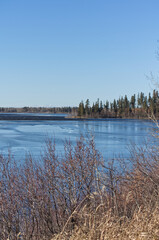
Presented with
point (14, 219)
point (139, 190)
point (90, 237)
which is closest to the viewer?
point (90, 237)

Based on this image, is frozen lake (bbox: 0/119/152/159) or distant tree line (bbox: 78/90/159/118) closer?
frozen lake (bbox: 0/119/152/159)

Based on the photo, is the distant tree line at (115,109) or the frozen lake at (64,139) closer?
the frozen lake at (64,139)

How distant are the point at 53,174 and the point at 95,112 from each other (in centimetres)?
10284

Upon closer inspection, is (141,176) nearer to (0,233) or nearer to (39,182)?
(39,182)

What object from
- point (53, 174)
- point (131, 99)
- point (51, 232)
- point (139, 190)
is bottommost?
point (51, 232)

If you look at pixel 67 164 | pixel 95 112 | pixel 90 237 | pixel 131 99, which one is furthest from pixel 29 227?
pixel 131 99

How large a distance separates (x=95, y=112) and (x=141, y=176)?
100 metres

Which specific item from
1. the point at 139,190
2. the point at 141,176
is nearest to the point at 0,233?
the point at 139,190

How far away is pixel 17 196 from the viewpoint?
25.8 feet

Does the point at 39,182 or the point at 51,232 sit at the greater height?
the point at 39,182

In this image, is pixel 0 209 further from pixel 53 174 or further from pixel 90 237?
pixel 90 237

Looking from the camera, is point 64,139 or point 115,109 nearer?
point 64,139

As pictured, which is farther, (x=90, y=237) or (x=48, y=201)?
(x=48, y=201)

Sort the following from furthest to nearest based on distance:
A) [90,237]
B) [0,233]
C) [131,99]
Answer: [131,99]
[0,233]
[90,237]
